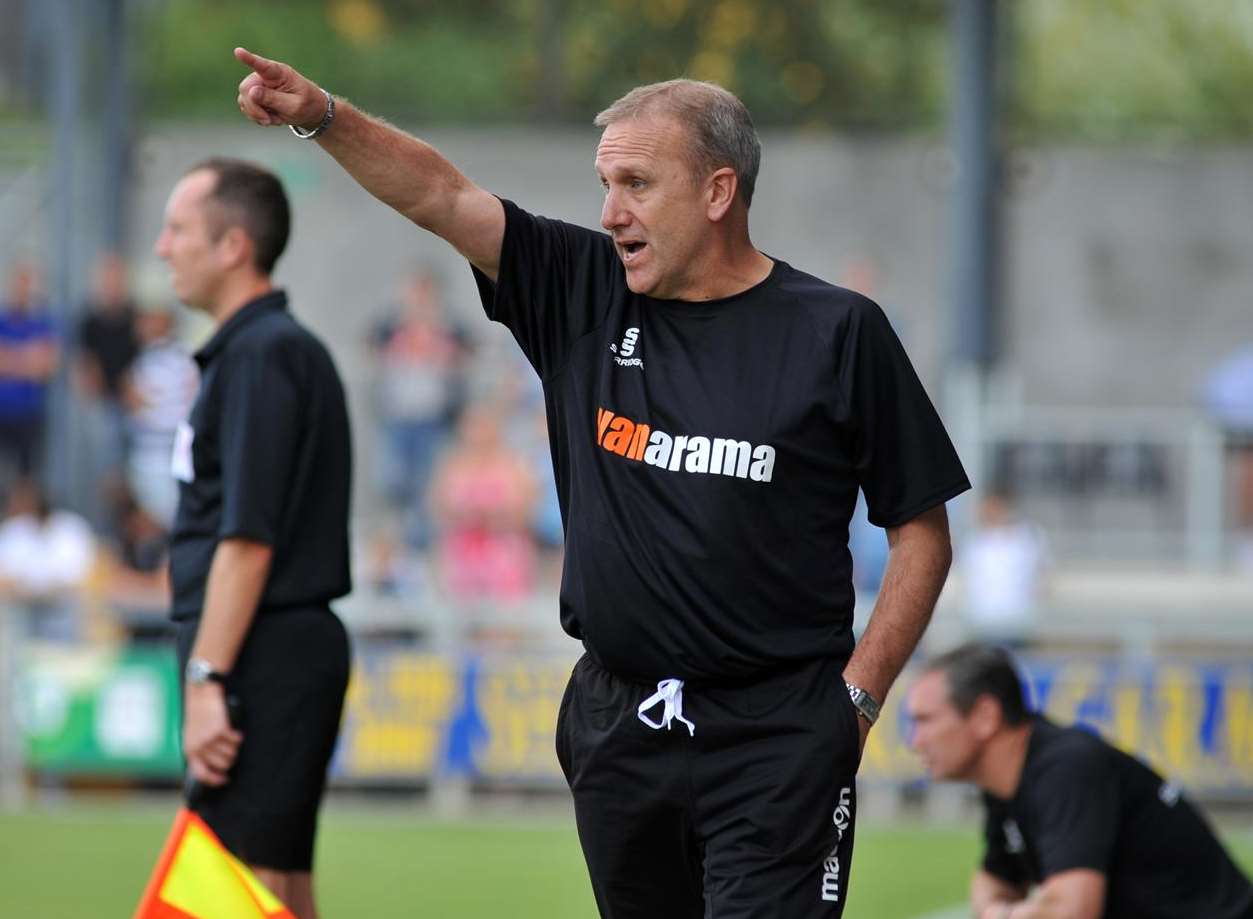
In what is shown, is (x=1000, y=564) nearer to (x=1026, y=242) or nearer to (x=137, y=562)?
(x=137, y=562)

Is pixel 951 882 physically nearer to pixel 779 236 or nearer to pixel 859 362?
pixel 859 362

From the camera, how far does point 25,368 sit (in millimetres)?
15648

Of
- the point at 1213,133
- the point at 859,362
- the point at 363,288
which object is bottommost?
the point at 859,362

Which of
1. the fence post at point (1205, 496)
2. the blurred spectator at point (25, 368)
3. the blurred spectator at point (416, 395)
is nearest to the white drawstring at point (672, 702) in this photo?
the blurred spectator at point (416, 395)

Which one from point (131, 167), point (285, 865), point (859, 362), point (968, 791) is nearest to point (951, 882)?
point (968, 791)

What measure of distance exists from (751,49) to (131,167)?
6090mm

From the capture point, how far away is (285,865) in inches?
214

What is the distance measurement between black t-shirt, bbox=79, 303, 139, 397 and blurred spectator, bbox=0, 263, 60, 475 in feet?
2.54

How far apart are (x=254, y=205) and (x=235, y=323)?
1.03 ft

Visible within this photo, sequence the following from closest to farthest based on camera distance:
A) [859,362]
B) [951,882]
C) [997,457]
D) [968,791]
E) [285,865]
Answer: [859,362] → [285,865] → [951,882] → [968,791] → [997,457]

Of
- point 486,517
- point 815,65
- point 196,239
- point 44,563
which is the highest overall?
point 815,65

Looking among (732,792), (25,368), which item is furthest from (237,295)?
(25,368)

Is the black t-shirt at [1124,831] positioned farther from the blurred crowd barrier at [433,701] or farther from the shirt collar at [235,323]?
the blurred crowd barrier at [433,701]

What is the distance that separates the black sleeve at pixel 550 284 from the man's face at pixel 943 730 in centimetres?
195
